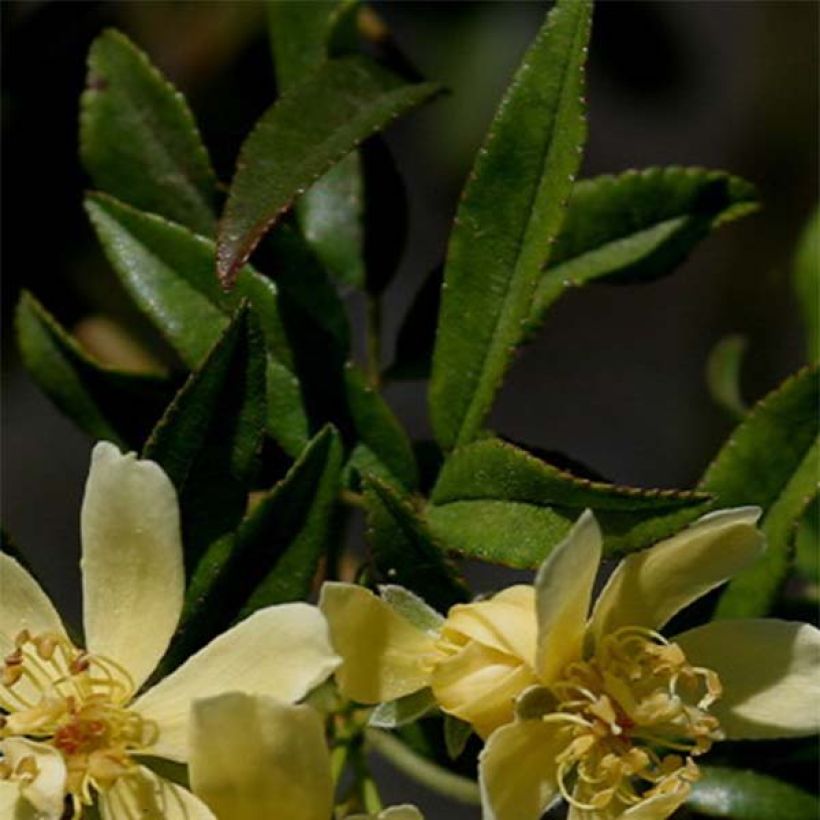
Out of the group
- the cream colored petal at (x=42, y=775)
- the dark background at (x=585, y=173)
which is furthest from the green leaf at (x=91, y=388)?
the cream colored petal at (x=42, y=775)

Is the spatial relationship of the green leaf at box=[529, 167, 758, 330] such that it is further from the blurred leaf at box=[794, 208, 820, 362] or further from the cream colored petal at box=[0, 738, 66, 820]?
the cream colored petal at box=[0, 738, 66, 820]

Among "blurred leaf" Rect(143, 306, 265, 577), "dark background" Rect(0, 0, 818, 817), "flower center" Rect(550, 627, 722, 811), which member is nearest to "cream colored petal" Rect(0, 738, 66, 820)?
"blurred leaf" Rect(143, 306, 265, 577)

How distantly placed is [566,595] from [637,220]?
39 centimetres

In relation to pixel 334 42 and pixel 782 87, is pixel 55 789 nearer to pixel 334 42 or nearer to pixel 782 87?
pixel 334 42

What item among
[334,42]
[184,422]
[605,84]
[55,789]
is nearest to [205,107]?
[334,42]

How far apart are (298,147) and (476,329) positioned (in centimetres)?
13

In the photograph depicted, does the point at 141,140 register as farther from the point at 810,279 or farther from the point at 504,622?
the point at 810,279

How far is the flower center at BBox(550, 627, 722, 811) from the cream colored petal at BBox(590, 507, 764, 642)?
1cm

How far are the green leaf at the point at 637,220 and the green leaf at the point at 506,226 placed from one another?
5.7 inches

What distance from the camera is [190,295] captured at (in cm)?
105

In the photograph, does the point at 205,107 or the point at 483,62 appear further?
the point at 483,62

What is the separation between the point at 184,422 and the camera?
36.4 inches

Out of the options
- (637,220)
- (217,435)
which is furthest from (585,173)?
(217,435)

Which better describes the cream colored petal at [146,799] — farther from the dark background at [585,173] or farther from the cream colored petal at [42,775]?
the dark background at [585,173]
